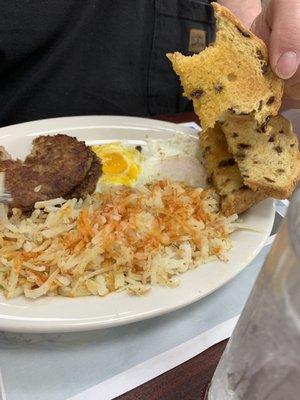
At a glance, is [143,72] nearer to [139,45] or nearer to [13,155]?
[139,45]

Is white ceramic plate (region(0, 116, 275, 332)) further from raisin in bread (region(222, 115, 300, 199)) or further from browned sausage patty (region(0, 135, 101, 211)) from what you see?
browned sausage patty (region(0, 135, 101, 211))

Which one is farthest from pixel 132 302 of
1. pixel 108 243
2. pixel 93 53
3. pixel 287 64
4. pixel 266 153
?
pixel 93 53

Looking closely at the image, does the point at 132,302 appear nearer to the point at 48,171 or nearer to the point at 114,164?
the point at 48,171

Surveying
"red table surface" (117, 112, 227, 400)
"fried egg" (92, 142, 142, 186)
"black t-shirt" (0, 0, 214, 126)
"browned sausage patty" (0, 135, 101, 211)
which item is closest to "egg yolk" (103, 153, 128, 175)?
"fried egg" (92, 142, 142, 186)

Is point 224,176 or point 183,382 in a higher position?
point 224,176

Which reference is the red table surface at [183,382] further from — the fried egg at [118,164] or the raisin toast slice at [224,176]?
the fried egg at [118,164]

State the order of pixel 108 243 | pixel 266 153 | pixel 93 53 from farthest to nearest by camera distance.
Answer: pixel 93 53 → pixel 266 153 → pixel 108 243

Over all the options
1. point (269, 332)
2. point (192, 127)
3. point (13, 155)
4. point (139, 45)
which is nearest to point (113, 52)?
point (139, 45)
